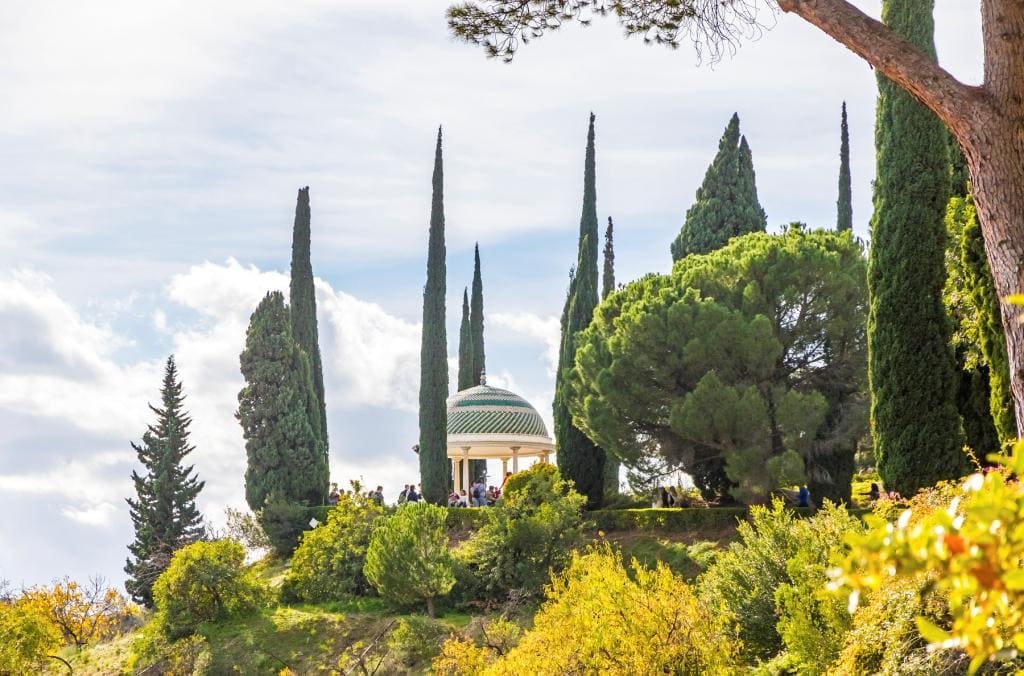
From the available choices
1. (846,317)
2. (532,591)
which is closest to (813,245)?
(846,317)

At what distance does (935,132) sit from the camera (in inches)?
754

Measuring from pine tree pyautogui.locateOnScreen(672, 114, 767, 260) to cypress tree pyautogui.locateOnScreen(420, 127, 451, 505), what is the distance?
7761 mm

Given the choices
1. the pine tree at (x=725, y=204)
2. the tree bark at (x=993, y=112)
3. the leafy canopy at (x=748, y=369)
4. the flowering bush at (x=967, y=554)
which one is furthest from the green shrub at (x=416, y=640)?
the flowering bush at (x=967, y=554)

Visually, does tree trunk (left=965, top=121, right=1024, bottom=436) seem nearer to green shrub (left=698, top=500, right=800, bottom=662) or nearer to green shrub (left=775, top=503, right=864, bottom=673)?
green shrub (left=775, top=503, right=864, bottom=673)

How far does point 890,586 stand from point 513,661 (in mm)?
4711

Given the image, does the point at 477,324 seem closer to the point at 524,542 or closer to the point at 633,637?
the point at 524,542

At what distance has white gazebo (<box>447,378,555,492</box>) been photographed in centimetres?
3684

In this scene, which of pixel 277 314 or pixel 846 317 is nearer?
pixel 846 317

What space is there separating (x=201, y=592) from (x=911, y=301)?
1504 cm

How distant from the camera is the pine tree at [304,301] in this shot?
125 ft

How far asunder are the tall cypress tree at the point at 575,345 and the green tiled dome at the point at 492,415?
4.47 meters

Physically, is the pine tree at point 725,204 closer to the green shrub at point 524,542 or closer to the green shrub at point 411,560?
the green shrub at point 524,542

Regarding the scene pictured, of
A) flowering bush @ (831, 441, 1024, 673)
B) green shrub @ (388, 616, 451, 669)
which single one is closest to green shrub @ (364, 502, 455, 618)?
green shrub @ (388, 616, 451, 669)

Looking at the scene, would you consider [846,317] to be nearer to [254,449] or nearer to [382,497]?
[382,497]
